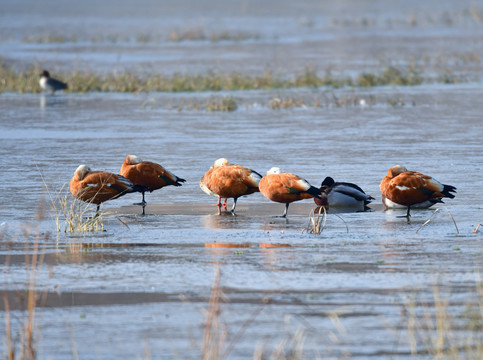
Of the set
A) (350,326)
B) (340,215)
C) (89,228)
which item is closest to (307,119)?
(340,215)

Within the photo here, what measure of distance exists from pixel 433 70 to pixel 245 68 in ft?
20.9

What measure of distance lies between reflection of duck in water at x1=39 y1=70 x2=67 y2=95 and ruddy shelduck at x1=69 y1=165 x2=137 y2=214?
1666cm

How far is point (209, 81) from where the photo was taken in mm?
28141

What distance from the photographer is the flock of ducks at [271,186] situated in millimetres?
10688

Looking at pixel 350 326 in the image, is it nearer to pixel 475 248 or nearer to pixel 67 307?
pixel 67 307

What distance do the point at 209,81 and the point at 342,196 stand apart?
17020 mm

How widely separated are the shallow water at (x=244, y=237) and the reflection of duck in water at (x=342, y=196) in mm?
263

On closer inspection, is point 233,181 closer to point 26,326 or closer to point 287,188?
point 287,188

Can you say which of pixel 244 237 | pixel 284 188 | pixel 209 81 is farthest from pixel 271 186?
pixel 209 81

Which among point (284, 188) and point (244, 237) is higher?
point (284, 188)

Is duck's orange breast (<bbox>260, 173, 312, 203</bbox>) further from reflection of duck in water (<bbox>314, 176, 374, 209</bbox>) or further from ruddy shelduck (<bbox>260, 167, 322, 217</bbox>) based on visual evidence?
reflection of duck in water (<bbox>314, 176, 374, 209</bbox>)

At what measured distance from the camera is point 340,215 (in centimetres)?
1115

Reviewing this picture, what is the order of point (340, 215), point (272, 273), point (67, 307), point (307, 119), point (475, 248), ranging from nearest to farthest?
point (67, 307) → point (272, 273) → point (475, 248) → point (340, 215) → point (307, 119)

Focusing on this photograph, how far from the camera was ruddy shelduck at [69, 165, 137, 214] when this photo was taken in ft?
35.0
